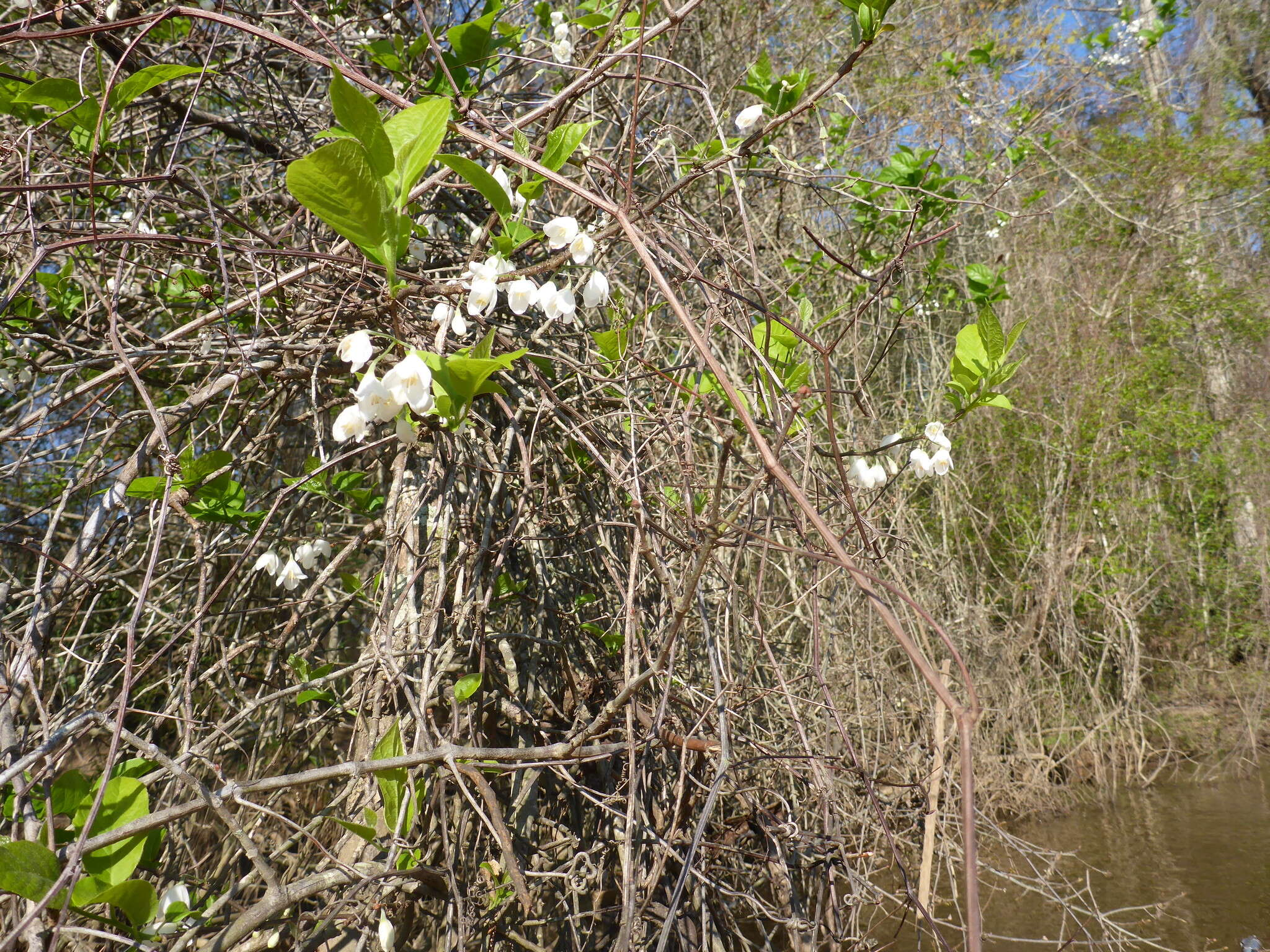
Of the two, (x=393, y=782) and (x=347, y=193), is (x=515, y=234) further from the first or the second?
(x=393, y=782)

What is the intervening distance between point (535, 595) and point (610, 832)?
0.52 metres

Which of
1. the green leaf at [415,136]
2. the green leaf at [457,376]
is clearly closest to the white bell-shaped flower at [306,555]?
the green leaf at [457,376]

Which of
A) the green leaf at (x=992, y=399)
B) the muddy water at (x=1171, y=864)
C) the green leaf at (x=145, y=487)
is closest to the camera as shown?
the green leaf at (x=145, y=487)

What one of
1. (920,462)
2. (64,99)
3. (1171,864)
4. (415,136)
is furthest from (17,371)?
(1171,864)

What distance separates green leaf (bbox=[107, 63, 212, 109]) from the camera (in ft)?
3.71

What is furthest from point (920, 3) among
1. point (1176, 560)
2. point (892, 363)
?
point (1176, 560)

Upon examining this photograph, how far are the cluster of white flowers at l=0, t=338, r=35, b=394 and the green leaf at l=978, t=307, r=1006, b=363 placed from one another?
1839 mm

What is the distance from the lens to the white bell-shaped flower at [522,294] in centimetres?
116

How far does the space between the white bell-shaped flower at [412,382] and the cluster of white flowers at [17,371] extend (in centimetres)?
115

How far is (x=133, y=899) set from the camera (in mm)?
951

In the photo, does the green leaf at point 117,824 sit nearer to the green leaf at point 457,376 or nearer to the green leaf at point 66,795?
the green leaf at point 66,795

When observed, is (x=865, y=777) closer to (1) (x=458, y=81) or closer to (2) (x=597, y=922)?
(2) (x=597, y=922)

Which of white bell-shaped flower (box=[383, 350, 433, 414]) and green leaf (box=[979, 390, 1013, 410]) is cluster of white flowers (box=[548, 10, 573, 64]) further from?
white bell-shaped flower (box=[383, 350, 433, 414])

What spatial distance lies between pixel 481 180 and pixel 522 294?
178mm
